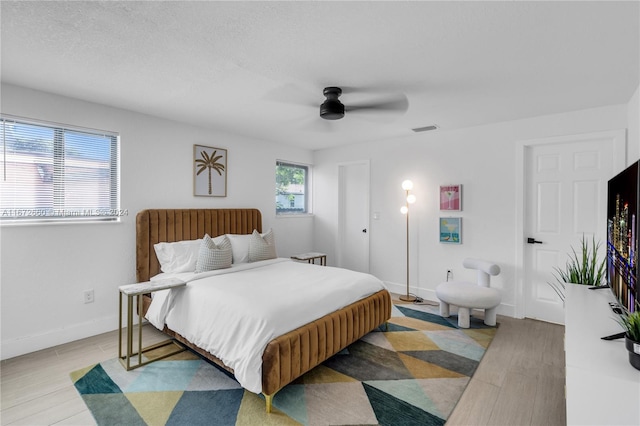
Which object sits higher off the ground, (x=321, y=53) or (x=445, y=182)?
(x=321, y=53)

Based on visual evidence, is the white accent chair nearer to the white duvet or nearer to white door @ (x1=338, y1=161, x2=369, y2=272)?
the white duvet

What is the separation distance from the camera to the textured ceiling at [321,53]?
1747 millimetres

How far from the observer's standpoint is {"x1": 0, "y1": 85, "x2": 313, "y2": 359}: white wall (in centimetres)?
287

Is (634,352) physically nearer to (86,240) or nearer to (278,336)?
(278,336)

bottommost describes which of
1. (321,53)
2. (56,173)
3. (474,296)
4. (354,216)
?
(474,296)

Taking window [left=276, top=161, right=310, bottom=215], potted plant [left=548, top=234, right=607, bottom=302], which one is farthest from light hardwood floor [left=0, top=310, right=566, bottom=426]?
window [left=276, top=161, right=310, bottom=215]

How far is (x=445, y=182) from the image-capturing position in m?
4.48

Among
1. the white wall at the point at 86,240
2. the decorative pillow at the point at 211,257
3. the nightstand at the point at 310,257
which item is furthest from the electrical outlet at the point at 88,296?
the nightstand at the point at 310,257

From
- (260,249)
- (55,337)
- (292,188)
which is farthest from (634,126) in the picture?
(55,337)

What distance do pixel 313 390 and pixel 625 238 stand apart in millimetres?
2345

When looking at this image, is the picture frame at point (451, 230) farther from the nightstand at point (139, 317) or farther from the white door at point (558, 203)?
the nightstand at point (139, 317)

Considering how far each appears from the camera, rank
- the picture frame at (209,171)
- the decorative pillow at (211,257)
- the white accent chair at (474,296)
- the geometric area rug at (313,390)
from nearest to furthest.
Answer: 1. the geometric area rug at (313,390)
2. the decorative pillow at (211,257)
3. the white accent chair at (474,296)
4. the picture frame at (209,171)

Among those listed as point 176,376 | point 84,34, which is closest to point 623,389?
point 176,376

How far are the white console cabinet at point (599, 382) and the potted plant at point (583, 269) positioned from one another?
1224mm
